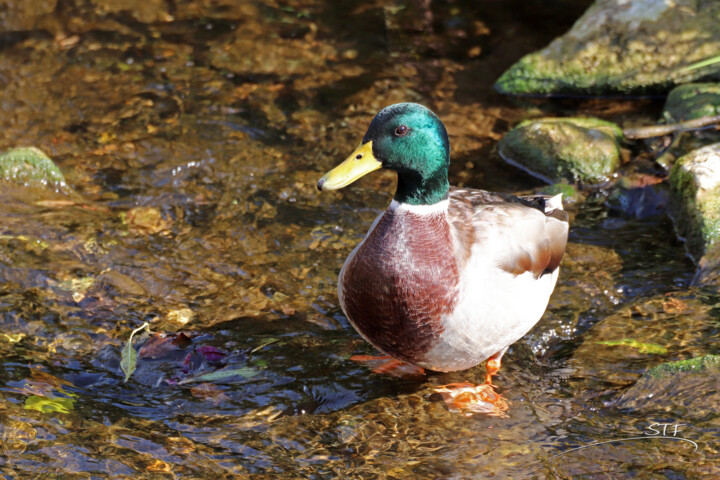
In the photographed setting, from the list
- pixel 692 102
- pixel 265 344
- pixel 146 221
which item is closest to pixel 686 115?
pixel 692 102

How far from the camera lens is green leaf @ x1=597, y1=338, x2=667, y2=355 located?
14.0 ft

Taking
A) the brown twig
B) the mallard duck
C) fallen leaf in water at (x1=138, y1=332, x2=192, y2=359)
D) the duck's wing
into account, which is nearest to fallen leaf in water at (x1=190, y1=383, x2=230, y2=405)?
fallen leaf in water at (x1=138, y1=332, x2=192, y2=359)

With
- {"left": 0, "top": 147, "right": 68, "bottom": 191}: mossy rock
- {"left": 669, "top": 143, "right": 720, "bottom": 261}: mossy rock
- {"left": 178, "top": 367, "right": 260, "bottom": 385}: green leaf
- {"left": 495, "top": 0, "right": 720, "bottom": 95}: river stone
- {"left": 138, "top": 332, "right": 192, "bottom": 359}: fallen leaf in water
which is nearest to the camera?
{"left": 178, "top": 367, "right": 260, "bottom": 385}: green leaf

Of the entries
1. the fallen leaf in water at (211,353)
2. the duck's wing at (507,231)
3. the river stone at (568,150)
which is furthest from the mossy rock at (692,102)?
the fallen leaf in water at (211,353)

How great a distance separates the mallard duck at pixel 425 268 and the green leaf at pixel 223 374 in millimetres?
654

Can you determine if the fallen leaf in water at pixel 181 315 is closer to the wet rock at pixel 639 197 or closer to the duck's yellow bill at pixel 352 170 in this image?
the duck's yellow bill at pixel 352 170

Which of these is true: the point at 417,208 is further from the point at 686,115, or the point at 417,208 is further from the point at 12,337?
the point at 686,115

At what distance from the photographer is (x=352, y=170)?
11.9ft

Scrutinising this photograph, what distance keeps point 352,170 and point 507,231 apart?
0.88 meters

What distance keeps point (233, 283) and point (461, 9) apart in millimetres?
4599

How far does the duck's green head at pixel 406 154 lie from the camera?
3.59 metres

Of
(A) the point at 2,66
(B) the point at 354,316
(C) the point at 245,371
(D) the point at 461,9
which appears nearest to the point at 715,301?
(B) the point at 354,316

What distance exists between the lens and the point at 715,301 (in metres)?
4.50

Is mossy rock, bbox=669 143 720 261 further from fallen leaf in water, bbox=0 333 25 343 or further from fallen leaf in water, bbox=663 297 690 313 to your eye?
fallen leaf in water, bbox=0 333 25 343
